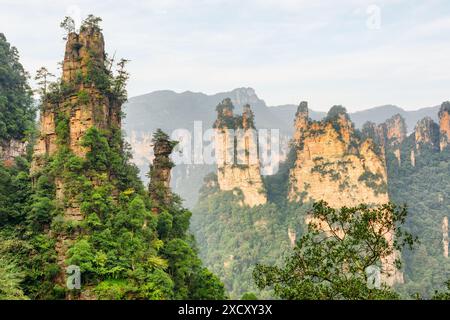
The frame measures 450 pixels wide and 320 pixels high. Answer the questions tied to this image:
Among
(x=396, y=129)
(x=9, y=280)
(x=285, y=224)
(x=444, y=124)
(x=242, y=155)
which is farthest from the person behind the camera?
(x=396, y=129)

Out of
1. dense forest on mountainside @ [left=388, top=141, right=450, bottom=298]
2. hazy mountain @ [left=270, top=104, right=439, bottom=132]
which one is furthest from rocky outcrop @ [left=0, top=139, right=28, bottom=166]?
hazy mountain @ [left=270, top=104, right=439, bottom=132]

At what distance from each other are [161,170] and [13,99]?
42.0 feet

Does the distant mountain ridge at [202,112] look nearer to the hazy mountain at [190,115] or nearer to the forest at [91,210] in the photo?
the hazy mountain at [190,115]

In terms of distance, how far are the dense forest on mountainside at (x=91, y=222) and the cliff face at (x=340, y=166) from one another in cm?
3108

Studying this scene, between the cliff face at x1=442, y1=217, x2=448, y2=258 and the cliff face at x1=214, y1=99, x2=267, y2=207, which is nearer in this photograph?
the cliff face at x1=442, y1=217, x2=448, y2=258

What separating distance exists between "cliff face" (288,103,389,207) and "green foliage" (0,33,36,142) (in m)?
33.7

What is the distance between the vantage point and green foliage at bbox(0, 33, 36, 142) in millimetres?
30219

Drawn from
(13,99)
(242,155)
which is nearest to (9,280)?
(13,99)

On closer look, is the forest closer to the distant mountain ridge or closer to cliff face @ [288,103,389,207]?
cliff face @ [288,103,389,207]

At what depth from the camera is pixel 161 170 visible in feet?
93.2

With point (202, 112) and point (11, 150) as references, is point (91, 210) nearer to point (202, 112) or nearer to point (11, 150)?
point (11, 150)

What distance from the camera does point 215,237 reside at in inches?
2436
